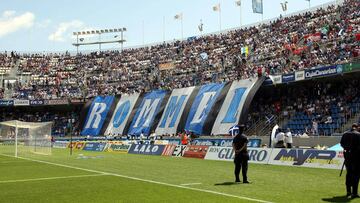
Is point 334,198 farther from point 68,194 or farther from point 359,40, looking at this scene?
point 359,40

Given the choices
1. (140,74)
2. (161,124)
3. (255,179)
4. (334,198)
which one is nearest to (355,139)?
(334,198)

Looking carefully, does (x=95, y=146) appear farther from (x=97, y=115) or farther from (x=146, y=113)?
(x=97, y=115)

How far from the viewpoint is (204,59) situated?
63344 millimetres

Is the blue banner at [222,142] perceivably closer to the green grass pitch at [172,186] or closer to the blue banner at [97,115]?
the green grass pitch at [172,186]

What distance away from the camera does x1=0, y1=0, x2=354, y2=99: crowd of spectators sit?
45.8m

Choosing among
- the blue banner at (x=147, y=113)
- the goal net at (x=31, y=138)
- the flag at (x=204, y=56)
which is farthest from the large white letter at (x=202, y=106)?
the flag at (x=204, y=56)

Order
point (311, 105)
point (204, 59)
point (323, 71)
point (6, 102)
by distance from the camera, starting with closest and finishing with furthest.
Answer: point (323, 71) → point (311, 105) → point (204, 59) → point (6, 102)

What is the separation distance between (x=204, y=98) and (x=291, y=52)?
10051mm

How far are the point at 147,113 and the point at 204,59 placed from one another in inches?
472

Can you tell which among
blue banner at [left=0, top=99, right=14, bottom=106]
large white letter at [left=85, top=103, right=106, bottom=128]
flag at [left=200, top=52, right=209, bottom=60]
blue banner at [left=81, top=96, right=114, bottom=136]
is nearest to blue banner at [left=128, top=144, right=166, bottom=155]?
blue banner at [left=81, top=96, right=114, bottom=136]

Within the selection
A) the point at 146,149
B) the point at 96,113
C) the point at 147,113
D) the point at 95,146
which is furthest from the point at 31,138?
the point at 96,113

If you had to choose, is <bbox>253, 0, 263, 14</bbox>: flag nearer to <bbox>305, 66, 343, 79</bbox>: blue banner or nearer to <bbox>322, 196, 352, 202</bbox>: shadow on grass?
<bbox>305, 66, 343, 79</bbox>: blue banner

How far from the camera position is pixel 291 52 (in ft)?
158

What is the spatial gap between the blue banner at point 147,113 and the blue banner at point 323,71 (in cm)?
2114
